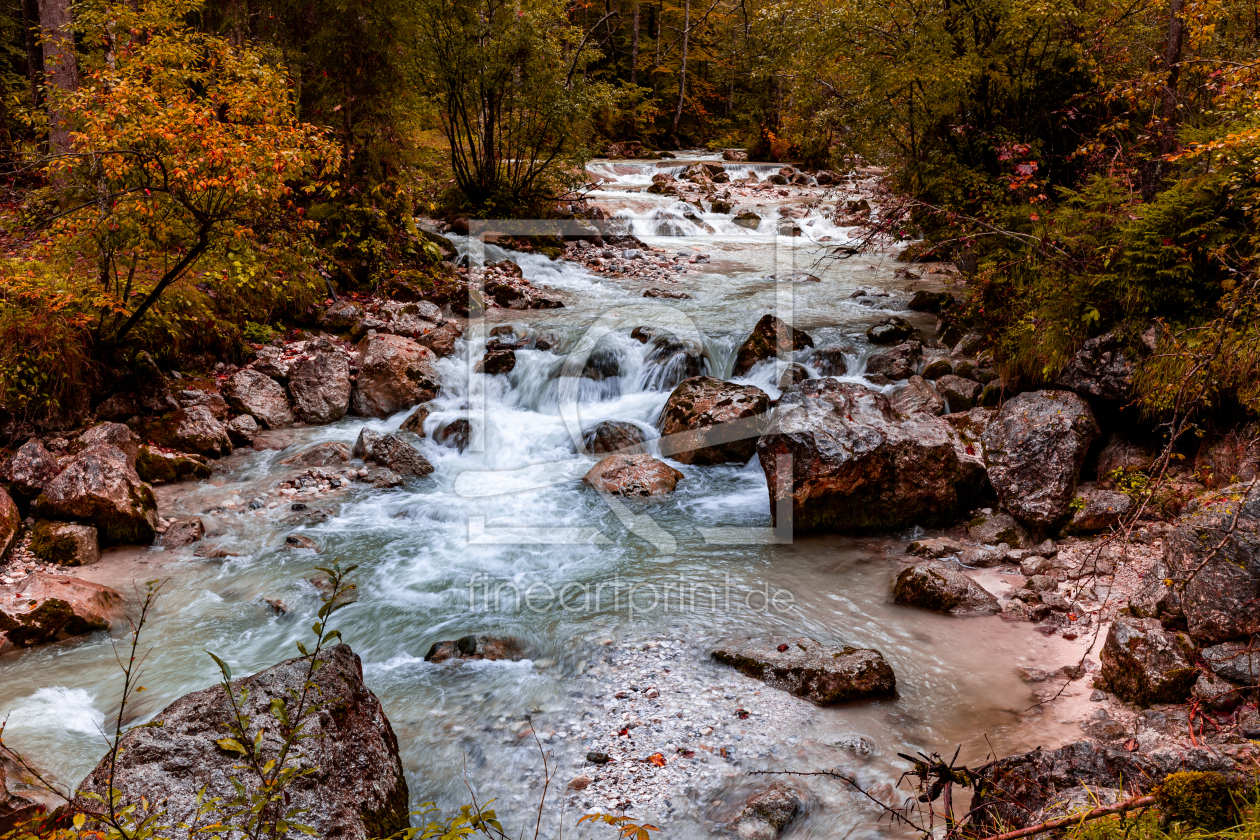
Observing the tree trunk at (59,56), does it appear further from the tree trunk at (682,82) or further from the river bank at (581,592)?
the tree trunk at (682,82)

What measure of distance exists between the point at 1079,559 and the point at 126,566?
8626 millimetres

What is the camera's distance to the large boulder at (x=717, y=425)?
884 centimetres

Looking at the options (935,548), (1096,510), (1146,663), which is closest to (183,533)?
(935,548)

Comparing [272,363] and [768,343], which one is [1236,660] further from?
[272,363]

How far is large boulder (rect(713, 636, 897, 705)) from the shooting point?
15.9ft

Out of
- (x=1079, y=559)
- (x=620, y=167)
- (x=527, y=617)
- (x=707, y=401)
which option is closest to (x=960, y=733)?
(x=1079, y=559)

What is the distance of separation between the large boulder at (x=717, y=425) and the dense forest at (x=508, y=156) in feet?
8.76

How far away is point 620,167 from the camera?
987 inches

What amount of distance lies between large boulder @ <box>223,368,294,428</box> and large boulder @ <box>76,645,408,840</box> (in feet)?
21.7

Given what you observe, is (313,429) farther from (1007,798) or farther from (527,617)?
(1007,798)

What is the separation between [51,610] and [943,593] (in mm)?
7089

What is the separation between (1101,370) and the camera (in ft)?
23.0

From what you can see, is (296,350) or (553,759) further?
(296,350)

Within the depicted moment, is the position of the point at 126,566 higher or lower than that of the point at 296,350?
lower
